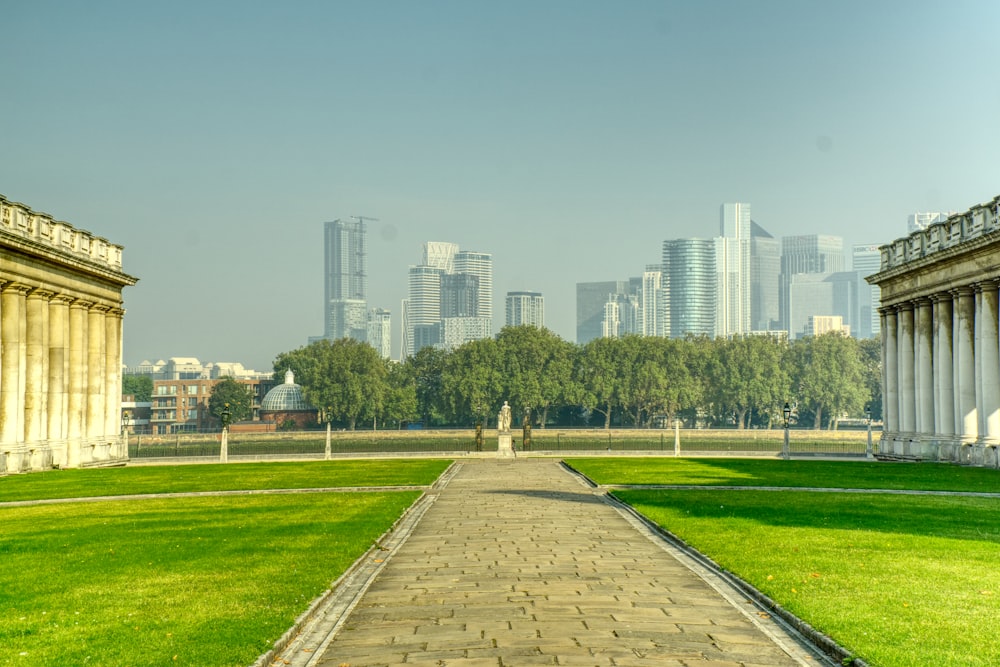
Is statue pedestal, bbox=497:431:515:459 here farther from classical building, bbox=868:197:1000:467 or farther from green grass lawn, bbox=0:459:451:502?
classical building, bbox=868:197:1000:467

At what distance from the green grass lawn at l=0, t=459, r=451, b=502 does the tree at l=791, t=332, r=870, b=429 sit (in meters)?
119

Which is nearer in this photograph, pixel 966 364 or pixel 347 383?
pixel 966 364

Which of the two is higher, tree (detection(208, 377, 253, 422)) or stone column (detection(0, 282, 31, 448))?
stone column (detection(0, 282, 31, 448))

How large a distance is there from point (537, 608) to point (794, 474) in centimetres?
3618

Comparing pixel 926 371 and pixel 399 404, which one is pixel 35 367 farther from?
pixel 399 404

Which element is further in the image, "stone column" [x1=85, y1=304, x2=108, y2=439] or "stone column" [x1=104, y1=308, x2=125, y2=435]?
"stone column" [x1=104, y1=308, x2=125, y2=435]

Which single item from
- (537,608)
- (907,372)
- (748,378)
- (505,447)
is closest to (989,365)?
(907,372)

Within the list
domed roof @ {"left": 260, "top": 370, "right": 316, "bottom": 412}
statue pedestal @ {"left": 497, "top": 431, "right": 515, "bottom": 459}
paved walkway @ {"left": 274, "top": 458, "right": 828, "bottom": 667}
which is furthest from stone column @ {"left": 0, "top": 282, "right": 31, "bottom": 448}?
domed roof @ {"left": 260, "top": 370, "right": 316, "bottom": 412}

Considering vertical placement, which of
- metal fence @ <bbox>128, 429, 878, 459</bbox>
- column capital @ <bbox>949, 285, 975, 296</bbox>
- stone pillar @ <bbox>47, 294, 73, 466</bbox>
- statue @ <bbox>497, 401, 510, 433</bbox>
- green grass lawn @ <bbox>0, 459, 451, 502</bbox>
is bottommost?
metal fence @ <bbox>128, 429, 878, 459</bbox>

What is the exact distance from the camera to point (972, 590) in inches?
717

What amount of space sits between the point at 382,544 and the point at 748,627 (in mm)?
11481

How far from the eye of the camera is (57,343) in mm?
63250

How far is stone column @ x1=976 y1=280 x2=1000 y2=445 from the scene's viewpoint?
5850cm

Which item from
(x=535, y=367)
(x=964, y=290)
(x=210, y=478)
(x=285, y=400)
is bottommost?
(x=210, y=478)
